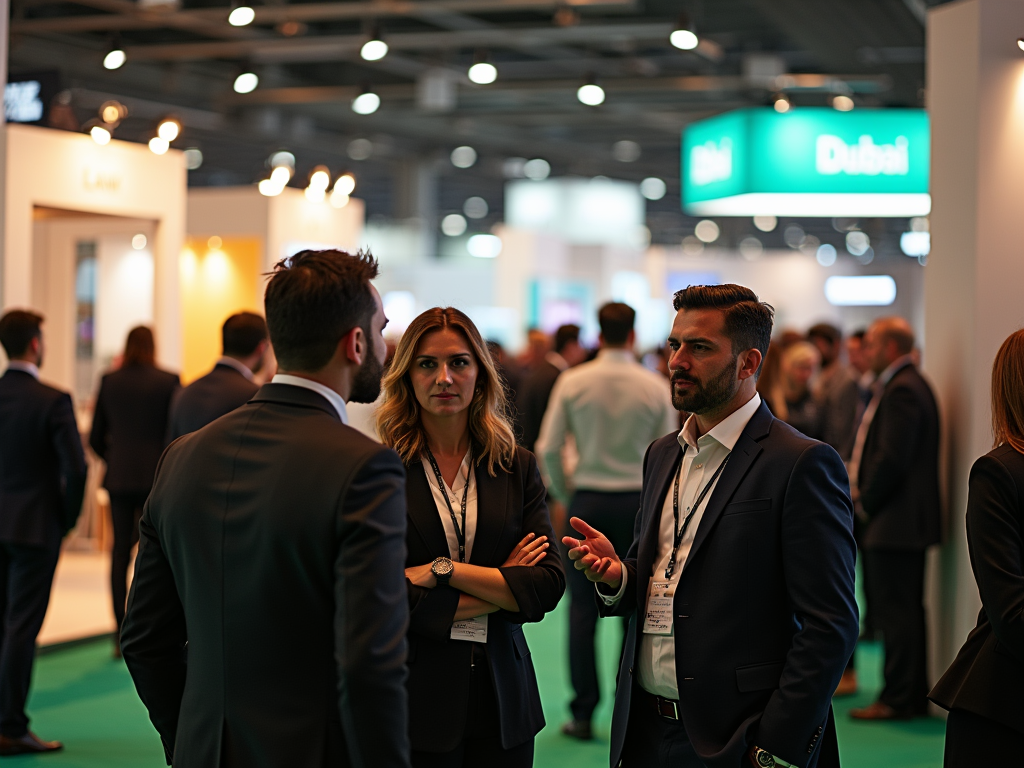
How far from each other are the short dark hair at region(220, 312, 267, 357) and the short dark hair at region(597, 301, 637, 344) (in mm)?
1577

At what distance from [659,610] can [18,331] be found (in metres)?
3.34

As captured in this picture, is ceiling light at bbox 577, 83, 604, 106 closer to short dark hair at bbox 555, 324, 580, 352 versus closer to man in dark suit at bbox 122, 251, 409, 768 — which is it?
short dark hair at bbox 555, 324, 580, 352

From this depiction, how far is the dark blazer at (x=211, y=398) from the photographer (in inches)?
198

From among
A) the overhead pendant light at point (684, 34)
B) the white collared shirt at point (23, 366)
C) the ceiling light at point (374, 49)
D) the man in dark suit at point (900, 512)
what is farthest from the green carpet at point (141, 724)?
the ceiling light at point (374, 49)

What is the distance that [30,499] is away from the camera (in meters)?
4.74

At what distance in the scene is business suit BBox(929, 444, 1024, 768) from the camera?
2295 mm

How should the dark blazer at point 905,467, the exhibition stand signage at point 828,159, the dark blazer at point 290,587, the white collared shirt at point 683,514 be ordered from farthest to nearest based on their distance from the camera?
1. the exhibition stand signage at point 828,159
2. the dark blazer at point 905,467
3. the white collared shirt at point 683,514
4. the dark blazer at point 290,587

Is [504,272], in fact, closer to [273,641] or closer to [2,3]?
[2,3]

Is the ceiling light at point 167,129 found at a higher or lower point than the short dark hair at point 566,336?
higher

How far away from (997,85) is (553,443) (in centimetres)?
254

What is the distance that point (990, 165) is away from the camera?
4.81m

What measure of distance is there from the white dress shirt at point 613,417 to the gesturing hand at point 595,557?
262 cm

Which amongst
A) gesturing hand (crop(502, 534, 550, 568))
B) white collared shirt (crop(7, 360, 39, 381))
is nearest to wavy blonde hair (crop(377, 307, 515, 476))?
gesturing hand (crop(502, 534, 550, 568))

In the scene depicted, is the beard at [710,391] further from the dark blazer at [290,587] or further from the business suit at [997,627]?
the dark blazer at [290,587]
